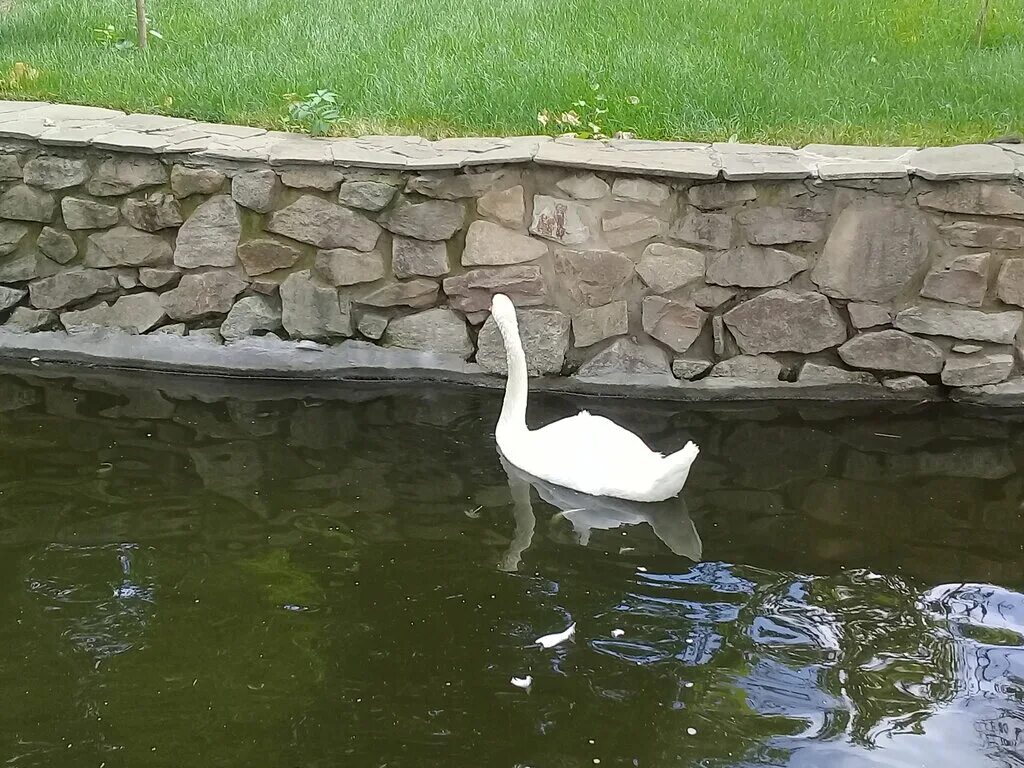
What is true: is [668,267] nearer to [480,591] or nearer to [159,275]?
[480,591]

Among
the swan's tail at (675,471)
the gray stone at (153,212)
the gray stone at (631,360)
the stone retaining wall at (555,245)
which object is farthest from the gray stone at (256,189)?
the swan's tail at (675,471)

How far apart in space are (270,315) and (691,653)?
2619 millimetres

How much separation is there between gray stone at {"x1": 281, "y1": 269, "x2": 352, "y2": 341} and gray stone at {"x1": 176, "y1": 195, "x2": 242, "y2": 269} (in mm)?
284

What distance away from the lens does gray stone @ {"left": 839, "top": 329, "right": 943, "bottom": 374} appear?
15.1ft

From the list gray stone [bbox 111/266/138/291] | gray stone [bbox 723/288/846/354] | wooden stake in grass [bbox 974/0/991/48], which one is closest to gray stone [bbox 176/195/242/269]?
gray stone [bbox 111/266/138/291]

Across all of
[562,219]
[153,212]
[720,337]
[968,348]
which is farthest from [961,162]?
[153,212]

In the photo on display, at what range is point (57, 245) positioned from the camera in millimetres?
4922

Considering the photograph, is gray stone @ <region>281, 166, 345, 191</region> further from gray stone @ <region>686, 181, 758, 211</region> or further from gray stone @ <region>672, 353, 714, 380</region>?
gray stone @ <region>672, 353, 714, 380</region>

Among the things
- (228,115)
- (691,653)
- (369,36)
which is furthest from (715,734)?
(369,36)

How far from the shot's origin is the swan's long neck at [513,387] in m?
4.04

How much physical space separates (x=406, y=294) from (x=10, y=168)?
1.81 meters

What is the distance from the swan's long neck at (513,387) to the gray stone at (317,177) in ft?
3.42

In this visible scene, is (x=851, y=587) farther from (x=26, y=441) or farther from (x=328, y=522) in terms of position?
(x=26, y=441)

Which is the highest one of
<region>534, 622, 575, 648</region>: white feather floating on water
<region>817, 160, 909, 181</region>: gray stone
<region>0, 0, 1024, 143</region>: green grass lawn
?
<region>0, 0, 1024, 143</region>: green grass lawn
